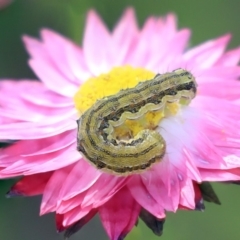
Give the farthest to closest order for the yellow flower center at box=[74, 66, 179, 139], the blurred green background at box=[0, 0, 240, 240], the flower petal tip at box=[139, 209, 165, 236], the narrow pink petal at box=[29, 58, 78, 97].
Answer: the blurred green background at box=[0, 0, 240, 240] → the narrow pink petal at box=[29, 58, 78, 97] → the yellow flower center at box=[74, 66, 179, 139] → the flower petal tip at box=[139, 209, 165, 236]

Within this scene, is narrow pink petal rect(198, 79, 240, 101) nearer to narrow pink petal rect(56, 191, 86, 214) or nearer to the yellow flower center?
the yellow flower center

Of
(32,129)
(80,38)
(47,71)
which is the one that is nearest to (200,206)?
(32,129)

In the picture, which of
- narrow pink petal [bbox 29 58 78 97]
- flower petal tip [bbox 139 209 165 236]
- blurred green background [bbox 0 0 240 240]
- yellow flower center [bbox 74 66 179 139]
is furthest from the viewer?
blurred green background [bbox 0 0 240 240]

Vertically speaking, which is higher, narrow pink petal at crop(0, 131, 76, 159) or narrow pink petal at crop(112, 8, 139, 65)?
narrow pink petal at crop(112, 8, 139, 65)

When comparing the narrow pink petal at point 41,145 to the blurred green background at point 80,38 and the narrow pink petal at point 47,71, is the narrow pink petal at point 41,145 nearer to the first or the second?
the narrow pink petal at point 47,71

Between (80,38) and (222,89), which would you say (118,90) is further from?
(80,38)

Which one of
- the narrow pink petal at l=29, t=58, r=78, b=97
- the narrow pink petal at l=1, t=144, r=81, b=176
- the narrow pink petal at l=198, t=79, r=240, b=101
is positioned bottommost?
the narrow pink petal at l=198, t=79, r=240, b=101

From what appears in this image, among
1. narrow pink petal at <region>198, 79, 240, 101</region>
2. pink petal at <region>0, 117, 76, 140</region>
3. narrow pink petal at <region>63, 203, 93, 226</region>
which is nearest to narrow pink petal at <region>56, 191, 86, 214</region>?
narrow pink petal at <region>63, 203, 93, 226</region>
